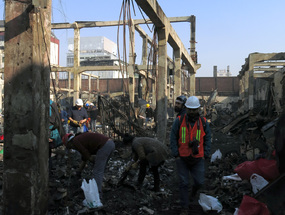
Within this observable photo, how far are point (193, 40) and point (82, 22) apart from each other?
839 cm

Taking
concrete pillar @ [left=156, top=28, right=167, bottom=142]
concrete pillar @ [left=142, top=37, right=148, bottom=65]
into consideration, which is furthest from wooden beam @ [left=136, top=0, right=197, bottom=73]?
concrete pillar @ [left=142, top=37, right=148, bottom=65]

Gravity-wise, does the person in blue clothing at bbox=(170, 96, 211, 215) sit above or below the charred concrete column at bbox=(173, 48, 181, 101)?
below

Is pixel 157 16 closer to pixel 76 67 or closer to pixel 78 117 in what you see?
pixel 78 117

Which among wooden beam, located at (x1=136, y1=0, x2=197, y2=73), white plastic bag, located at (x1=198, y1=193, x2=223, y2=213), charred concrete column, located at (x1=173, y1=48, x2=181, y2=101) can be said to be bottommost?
white plastic bag, located at (x1=198, y1=193, x2=223, y2=213)

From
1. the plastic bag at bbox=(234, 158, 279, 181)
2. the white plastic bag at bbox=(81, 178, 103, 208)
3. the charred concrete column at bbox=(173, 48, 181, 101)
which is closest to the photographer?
the white plastic bag at bbox=(81, 178, 103, 208)

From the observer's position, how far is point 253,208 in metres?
3.63

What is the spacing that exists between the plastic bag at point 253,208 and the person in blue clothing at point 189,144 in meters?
0.94

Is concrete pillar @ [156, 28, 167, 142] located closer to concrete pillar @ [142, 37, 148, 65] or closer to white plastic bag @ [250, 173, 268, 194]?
white plastic bag @ [250, 173, 268, 194]

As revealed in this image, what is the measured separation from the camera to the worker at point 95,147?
189 inches

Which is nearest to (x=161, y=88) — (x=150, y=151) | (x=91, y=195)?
(x=150, y=151)

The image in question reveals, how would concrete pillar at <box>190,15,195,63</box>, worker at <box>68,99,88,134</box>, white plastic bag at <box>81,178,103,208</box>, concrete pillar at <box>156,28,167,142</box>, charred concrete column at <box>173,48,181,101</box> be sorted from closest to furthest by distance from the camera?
1. white plastic bag at <box>81,178,103,208</box>
2. worker at <box>68,99,88,134</box>
3. concrete pillar at <box>156,28,167,142</box>
4. charred concrete column at <box>173,48,181,101</box>
5. concrete pillar at <box>190,15,195,63</box>

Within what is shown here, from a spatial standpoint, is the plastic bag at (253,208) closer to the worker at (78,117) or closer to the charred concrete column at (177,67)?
the worker at (78,117)

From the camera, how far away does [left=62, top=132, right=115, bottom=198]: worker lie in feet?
15.8

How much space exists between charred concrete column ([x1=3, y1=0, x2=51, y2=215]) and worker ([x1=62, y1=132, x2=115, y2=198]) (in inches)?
57.2
